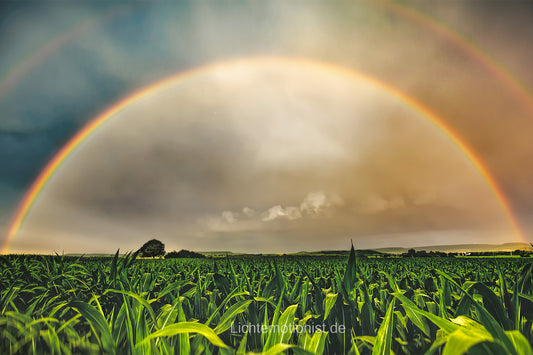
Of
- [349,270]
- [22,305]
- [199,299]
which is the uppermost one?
[349,270]

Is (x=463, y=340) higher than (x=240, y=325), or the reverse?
(x=463, y=340)

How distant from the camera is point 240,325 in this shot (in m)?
2.08

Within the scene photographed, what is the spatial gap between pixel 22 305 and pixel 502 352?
4.34 m

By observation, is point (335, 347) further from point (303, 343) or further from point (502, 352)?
point (502, 352)

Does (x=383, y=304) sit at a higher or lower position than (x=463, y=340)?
lower

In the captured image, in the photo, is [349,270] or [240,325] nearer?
[240,325]

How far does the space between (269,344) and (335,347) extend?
49 centimetres

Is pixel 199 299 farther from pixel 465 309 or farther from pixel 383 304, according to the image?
pixel 465 309

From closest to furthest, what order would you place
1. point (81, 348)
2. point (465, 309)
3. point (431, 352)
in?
point (431, 352) < point (81, 348) < point (465, 309)

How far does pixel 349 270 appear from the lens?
245cm

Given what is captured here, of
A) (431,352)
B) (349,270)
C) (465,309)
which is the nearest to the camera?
(431,352)

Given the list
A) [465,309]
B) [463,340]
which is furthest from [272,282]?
[463,340]

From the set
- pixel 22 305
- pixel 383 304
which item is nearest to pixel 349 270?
pixel 383 304

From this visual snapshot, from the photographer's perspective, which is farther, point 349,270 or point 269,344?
point 349,270
